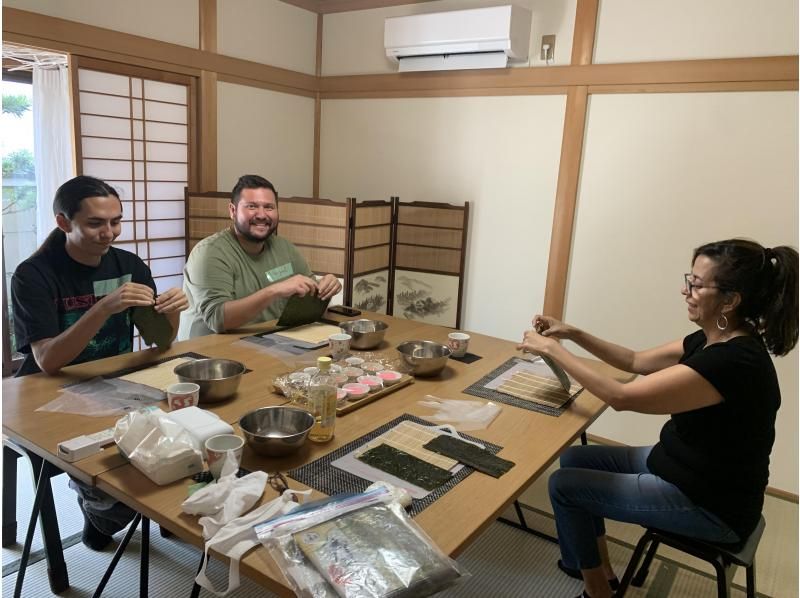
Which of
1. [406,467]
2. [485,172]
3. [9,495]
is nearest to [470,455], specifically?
[406,467]

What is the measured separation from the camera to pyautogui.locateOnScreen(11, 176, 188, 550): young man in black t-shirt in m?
A: 1.76

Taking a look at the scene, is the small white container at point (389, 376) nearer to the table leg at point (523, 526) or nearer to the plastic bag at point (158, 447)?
the plastic bag at point (158, 447)

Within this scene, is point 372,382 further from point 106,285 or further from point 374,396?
point 106,285

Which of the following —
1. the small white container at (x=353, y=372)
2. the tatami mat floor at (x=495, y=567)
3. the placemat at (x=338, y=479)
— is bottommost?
the tatami mat floor at (x=495, y=567)

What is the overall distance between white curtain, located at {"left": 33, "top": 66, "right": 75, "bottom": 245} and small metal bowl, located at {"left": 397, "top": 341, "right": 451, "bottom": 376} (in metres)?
2.38

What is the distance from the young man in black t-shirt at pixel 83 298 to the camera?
5.77ft

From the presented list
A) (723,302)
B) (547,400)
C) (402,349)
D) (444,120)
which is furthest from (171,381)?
(444,120)

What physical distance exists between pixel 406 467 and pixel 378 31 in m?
3.25

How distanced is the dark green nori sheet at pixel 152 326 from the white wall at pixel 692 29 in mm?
2544

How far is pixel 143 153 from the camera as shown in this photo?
3.30 meters

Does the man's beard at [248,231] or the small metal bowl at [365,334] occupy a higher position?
the man's beard at [248,231]

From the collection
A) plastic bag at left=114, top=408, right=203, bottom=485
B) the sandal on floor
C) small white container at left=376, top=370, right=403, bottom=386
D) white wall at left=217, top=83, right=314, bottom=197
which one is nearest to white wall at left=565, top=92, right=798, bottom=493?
the sandal on floor

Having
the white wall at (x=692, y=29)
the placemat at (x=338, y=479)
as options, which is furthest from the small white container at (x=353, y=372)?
the white wall at (x=692, y=29)

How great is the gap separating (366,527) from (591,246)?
8.35 feet
